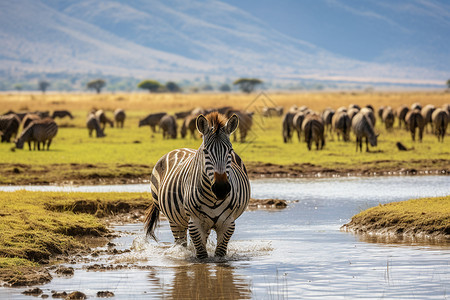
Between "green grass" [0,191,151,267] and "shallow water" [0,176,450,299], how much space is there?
1.96 ft

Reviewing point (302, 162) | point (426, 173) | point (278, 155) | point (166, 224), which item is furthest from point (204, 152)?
point (278, 155)

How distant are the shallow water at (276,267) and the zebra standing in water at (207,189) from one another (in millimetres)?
463

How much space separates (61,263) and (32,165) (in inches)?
570

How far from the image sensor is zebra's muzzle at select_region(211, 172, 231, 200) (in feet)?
28.1

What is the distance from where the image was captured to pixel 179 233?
1030 centimetres

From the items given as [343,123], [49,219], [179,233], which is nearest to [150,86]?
[343,123]

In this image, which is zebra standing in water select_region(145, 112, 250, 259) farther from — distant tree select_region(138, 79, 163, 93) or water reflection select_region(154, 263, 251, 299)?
distant tree select_region(138, 79, 163, 93)

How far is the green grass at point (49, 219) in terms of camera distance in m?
10.1

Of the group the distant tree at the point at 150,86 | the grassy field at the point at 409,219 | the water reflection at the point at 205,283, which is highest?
the distant tree at the point at 150,86

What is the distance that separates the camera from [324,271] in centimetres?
923

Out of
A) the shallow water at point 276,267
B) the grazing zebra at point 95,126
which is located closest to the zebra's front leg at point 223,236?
the shallow water at point 276,267

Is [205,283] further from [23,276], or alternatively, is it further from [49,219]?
[49,219]

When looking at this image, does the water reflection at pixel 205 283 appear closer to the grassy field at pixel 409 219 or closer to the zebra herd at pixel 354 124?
the grassy field at pixel 409 219

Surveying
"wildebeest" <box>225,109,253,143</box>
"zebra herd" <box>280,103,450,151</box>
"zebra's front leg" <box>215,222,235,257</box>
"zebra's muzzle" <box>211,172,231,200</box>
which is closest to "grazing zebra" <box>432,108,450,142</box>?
"zebra herd" <box>280,103,450,151</box>
